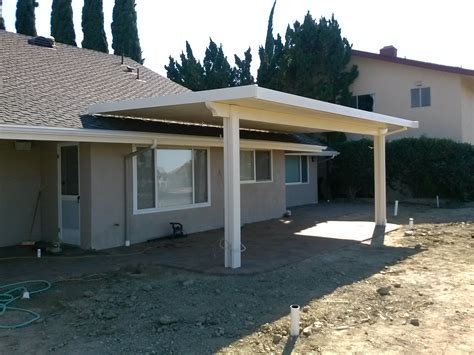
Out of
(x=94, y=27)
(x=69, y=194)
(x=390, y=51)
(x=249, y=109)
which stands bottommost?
(x=69, y=194)

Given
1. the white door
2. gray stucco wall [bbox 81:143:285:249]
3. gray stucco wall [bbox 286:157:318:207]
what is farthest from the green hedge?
the white door

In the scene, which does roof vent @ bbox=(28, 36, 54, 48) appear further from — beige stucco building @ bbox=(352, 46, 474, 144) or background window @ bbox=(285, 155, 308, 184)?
beige stucco building @ bbox=(352, 46, 474, 144)

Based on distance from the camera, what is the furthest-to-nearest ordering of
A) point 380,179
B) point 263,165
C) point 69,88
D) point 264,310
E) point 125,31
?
point 125,31
point 263,165
point 380,179
point 69,88
point 264,310

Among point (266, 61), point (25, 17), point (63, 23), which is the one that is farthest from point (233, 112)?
point (63, 23)

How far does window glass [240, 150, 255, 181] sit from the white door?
5.35m

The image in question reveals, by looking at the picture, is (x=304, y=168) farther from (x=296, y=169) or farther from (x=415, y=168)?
(x=415, y=168)

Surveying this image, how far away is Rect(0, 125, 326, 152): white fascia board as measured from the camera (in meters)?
7.87

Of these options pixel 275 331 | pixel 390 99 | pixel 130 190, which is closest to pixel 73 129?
pixel 130 190

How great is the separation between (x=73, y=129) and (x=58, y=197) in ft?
8.12

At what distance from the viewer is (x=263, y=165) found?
49.9 feet

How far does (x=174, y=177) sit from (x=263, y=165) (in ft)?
13.8

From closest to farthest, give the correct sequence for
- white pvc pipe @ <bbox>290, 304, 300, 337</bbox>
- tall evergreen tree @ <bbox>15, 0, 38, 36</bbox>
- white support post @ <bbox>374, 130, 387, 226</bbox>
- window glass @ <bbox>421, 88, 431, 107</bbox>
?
white pvc pipe @ <bbox>290, 304, 300, 337</bbox> < white support post @ <bbox>374, 130, 387, 226</bbox> < window glass @ <bbox>421, 88, 431, 107</bbox> < tall evergreen tree @ <bbox>15, 0, 38, 36</bbox>

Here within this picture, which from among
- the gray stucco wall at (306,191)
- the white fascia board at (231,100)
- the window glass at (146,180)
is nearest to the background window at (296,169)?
the gray stucco wall at (306,191)

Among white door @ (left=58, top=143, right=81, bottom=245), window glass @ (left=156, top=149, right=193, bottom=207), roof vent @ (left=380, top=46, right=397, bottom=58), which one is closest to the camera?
white door @ (left=58, top=143, right=81, bottom=245)
